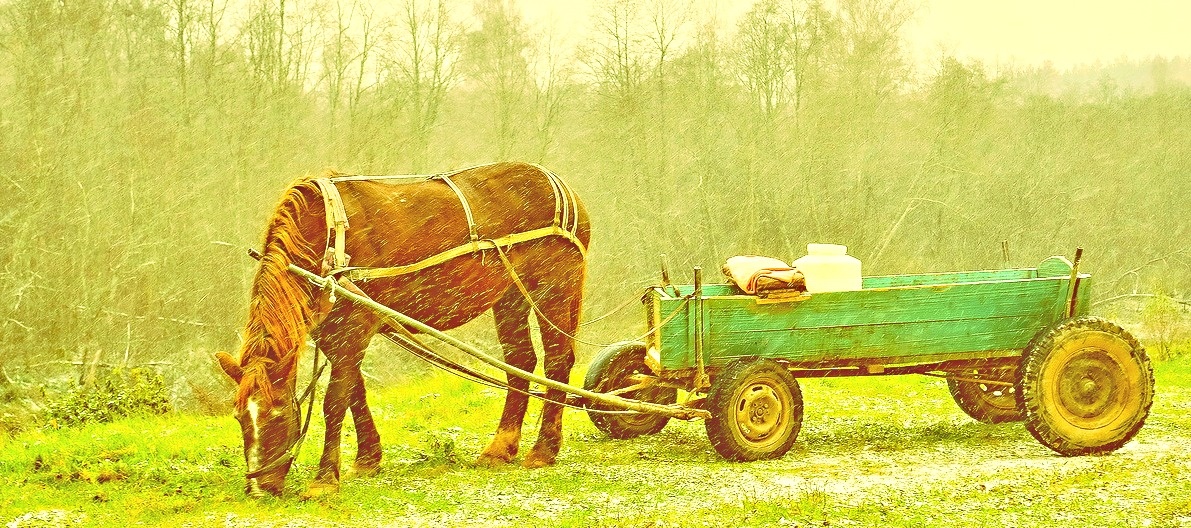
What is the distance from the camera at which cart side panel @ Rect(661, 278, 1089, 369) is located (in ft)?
18.0

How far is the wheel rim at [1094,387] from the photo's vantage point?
568cm

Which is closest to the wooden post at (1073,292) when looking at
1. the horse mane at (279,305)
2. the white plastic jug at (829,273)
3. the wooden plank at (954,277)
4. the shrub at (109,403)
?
the wooden plank at (954,277)

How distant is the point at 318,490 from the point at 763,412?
9.02ft

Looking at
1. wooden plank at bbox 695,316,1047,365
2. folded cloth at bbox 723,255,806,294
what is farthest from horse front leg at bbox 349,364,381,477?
folded cloth at bbox 723,255,806,294

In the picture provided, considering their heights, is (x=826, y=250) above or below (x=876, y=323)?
above

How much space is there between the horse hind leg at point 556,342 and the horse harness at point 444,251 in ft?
1.11

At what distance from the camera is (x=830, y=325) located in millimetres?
5594

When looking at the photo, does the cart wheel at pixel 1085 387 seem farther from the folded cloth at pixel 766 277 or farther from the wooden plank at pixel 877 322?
the folded cloth at pixel 766 277

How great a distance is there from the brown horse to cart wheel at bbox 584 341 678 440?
37 cm

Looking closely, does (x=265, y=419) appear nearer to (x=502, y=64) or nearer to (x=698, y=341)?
(x=698, y=341)

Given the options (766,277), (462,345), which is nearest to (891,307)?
(766,277)

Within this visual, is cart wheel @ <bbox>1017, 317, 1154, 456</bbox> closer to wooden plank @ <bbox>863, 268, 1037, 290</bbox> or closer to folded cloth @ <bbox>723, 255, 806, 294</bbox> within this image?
wooden plank @ <bbox>863, 268, 1037, 290</bbox>

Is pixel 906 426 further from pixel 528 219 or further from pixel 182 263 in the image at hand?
pixel 182 263

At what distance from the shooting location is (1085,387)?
5.71 metres
